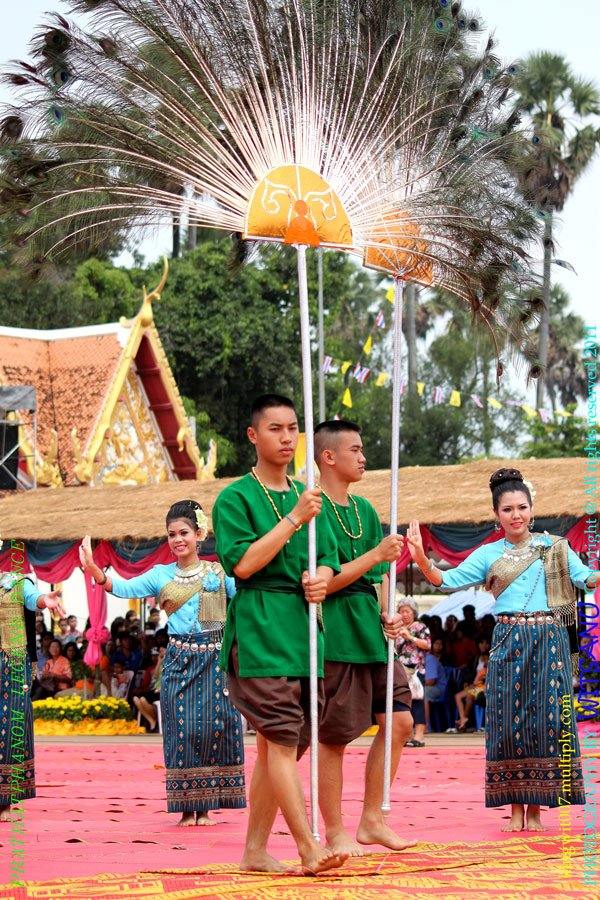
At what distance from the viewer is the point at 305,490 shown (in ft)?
20.2

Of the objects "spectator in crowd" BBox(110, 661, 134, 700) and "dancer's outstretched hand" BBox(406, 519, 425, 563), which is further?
"spectator in crowd" BBox(110, 661, 134, 700)

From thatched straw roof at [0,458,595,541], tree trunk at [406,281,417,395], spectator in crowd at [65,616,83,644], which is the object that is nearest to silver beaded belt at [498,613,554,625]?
thatched straw roof at [0,458,595,541]

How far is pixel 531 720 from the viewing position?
7.85 m

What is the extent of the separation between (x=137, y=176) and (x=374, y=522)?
1941mm

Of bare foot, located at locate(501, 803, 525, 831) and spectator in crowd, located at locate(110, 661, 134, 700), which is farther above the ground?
spectator in crowd, located at locate(110, 661, 134, 700)

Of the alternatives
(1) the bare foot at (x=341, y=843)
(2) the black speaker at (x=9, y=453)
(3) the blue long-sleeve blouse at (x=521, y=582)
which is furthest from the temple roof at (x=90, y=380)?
(1) the bare foot at (x=341, y=843)

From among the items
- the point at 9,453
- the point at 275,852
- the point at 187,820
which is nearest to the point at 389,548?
the point at 275,852

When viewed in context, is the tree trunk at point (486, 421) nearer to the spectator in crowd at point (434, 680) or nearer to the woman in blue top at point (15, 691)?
the spectator in crowd at point (434, 680)

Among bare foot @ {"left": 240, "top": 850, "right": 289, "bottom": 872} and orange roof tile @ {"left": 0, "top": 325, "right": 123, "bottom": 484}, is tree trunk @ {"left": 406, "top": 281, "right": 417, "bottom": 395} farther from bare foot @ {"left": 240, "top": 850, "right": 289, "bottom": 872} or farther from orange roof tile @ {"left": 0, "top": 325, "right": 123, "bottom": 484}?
bare foot @ {"left": 240, "top": 850, "right": 289, "bottom": 872}

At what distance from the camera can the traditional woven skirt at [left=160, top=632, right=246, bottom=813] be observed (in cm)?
858

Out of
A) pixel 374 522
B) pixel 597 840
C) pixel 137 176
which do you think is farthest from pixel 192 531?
pixel 597 840

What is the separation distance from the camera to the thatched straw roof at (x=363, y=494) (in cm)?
1702

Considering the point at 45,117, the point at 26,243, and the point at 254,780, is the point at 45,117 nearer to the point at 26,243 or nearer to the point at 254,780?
the point at 26,243

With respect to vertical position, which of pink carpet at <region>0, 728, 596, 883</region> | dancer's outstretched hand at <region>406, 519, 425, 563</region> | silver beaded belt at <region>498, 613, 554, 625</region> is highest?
dancer's outstretched hand at <region>406, 519, 425, 563</region>
